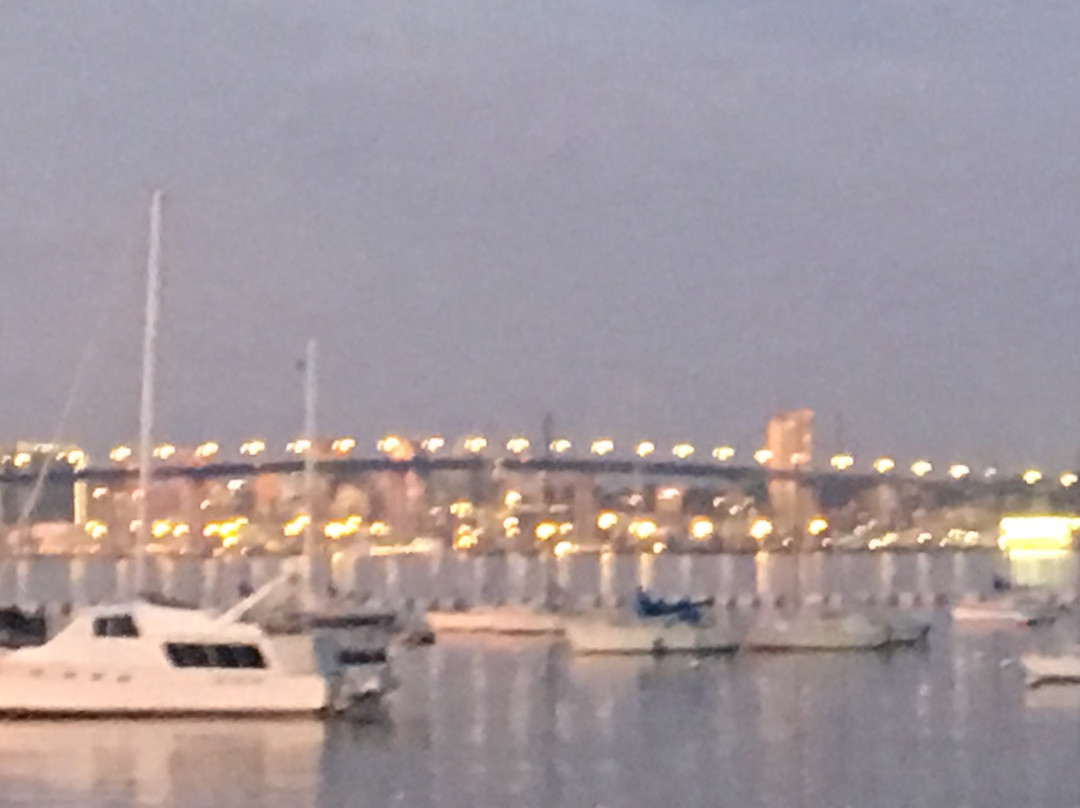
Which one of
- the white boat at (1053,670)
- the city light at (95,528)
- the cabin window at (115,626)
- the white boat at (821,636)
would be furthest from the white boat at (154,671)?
the city light at (95,528)

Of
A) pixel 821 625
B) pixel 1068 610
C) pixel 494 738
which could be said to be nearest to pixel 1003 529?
pixel 1068 610

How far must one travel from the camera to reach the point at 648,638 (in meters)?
35.7

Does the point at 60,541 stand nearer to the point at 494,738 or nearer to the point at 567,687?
the point at 567,687

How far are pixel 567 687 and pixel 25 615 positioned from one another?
699 cm

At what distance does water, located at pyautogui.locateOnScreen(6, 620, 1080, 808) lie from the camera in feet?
62.7

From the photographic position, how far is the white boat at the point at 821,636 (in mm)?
36500

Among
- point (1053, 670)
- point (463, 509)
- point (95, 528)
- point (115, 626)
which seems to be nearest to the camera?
point (115, 626)

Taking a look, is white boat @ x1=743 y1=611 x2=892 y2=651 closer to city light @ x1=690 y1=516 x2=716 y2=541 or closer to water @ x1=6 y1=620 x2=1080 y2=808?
water @ x1=6 y1=620 x2=1080 y2=808

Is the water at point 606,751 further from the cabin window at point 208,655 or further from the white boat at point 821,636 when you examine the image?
the white boat at point 821,636

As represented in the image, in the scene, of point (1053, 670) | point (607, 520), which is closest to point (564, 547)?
point (607, 520)

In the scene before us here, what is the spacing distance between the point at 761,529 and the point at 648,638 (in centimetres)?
5636

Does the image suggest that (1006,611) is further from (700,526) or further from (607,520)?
(700,526)

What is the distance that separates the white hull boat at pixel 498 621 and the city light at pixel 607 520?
44.8m

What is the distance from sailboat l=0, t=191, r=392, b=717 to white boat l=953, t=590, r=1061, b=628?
988 inches
